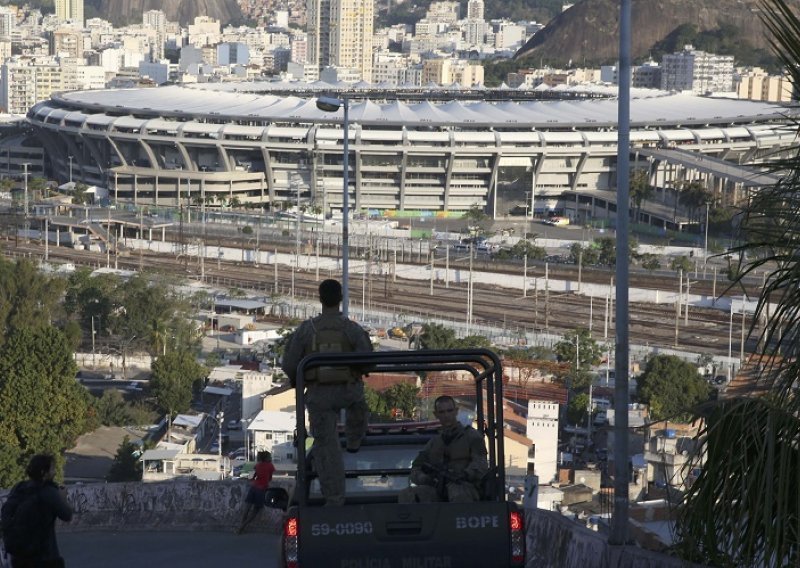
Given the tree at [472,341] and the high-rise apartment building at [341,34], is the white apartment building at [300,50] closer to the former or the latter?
the high-rise apartment building at [341,34]

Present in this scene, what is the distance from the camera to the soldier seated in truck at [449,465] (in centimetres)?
379

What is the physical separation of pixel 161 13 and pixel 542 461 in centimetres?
12529

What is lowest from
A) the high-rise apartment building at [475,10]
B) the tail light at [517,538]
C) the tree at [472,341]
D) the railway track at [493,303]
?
the railway track at [493,303]

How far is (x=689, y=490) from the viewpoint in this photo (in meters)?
3.71

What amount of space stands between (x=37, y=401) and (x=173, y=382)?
329 centimetres

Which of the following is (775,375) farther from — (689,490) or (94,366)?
(94,366)

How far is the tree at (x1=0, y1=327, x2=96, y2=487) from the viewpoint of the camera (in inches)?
584

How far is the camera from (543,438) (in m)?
15.4

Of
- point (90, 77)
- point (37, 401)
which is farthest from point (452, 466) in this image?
point (90, 77)

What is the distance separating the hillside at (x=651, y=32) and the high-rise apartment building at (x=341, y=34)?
9.79 m

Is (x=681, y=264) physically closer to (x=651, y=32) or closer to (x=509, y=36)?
(x=651, y=32)

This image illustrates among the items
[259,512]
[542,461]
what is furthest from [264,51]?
[259,512]

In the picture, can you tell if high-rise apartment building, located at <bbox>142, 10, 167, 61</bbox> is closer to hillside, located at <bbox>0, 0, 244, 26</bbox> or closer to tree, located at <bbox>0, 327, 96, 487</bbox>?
hillside, located at <bbox>0, 0, 244, 26</bbox>

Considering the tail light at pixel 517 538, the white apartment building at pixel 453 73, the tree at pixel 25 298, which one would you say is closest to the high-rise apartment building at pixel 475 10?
the white apartment building at pixel 453 73
